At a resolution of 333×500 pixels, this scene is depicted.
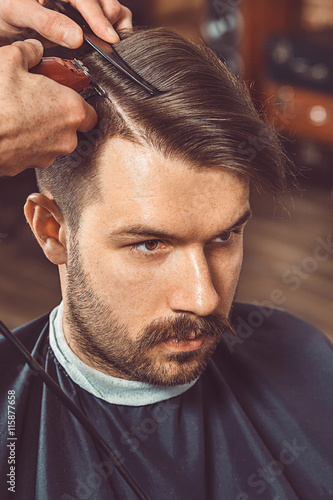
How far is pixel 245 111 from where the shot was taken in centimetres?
126

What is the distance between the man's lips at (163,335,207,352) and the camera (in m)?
1.25

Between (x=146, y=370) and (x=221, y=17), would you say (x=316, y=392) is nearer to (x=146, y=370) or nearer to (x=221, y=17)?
(x=146, y=370)

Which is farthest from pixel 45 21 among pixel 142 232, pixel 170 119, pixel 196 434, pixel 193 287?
pixel 196 434

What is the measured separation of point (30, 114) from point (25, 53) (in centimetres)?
13

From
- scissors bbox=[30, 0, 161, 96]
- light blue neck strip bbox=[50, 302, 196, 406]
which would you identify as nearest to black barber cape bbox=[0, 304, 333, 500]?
light blue neck strip bbox=[50, 302, 196, 406]

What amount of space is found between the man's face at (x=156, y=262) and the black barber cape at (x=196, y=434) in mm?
141

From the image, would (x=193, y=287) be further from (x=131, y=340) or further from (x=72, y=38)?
(x=72, y=38)

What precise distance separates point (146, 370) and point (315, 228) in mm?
2900

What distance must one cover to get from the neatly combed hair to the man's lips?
278mm

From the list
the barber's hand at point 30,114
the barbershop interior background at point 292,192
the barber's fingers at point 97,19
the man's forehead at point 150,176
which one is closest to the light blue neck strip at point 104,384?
the man's forehead at point 150,176

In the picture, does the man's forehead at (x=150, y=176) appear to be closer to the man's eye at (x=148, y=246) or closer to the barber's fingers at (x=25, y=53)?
the man's eye at (x=148, y=246)

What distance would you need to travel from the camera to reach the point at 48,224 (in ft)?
4.31

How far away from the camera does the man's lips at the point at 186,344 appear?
125 centimetres

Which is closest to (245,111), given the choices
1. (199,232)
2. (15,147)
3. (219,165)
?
(219,165)
